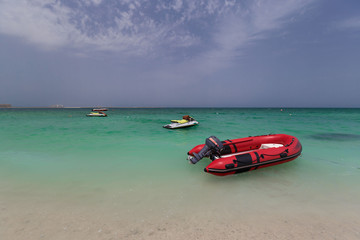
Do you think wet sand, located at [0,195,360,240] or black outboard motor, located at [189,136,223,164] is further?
black outboard motor, located at [189,136,223,164]

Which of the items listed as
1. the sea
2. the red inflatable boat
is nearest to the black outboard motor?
the red inflatable boat

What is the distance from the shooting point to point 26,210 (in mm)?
3316

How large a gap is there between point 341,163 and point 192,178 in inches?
235

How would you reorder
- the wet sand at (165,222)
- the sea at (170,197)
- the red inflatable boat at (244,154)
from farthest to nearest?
the red inflatable boat at (244,154), the sea at (170,197), the wet sand at (165,222)

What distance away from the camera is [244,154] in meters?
5.08

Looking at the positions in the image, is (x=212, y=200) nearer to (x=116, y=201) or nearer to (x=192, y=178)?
(x=192, y=178)

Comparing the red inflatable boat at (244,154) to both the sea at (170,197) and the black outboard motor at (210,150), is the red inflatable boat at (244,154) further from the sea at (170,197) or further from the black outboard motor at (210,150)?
the sea at (170,197)

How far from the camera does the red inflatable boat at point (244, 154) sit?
4.75 m

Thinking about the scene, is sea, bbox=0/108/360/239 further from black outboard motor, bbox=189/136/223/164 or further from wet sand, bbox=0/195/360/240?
black outboard motor, bbox=189/136/223/164

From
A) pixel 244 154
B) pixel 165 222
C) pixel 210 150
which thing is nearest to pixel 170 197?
pixel 165 222

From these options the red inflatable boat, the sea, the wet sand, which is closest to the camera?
the wet sand

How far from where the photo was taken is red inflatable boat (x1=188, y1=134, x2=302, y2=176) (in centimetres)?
475

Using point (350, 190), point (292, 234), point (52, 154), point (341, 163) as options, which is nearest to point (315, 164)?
point (341, 163)

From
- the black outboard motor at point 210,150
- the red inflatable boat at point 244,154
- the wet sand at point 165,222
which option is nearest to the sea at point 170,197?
the wet sand at point 165,222
